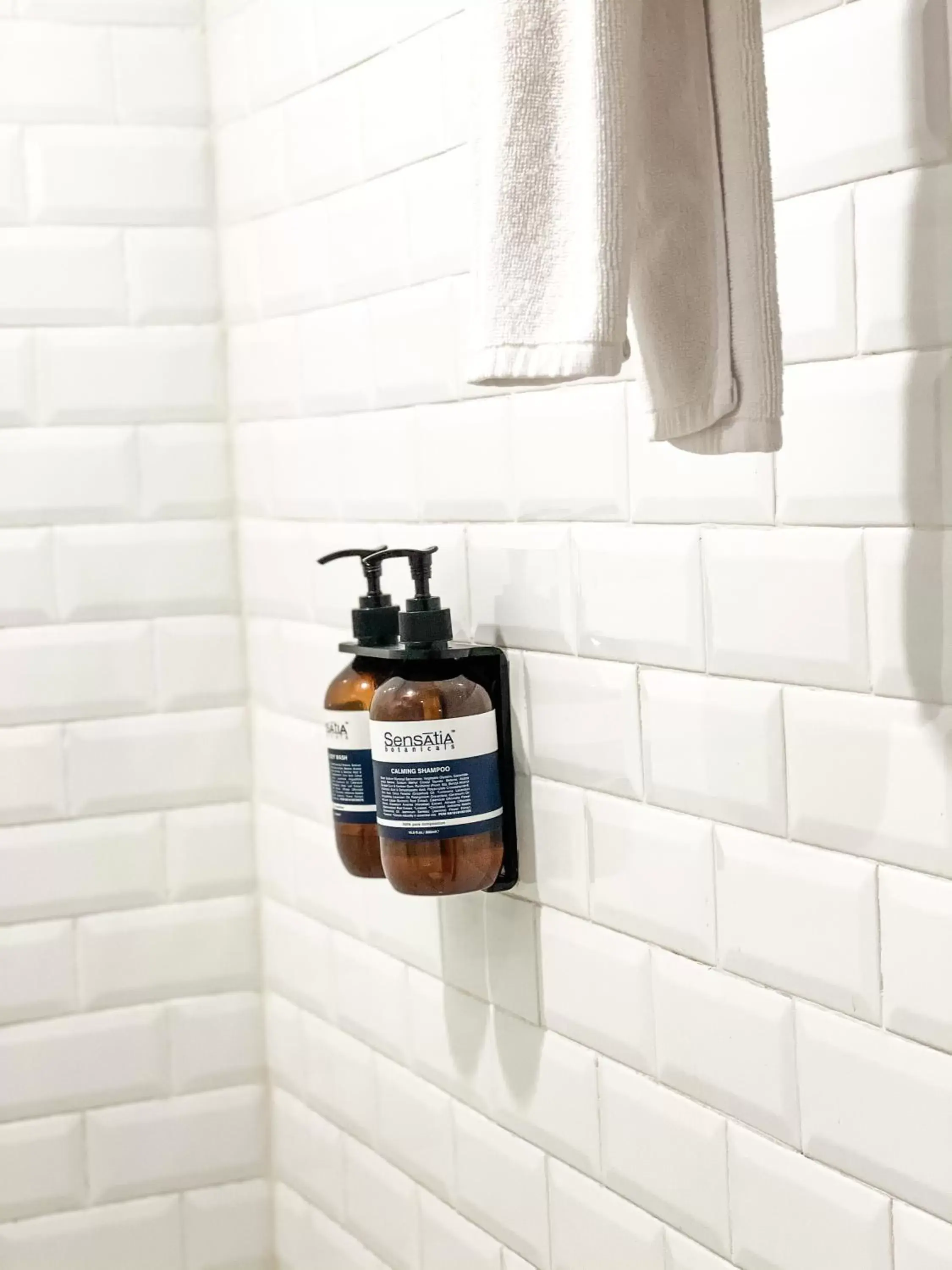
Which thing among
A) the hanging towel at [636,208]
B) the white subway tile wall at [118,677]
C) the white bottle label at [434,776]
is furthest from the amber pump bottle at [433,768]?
the white subway tile wall at [118,677]

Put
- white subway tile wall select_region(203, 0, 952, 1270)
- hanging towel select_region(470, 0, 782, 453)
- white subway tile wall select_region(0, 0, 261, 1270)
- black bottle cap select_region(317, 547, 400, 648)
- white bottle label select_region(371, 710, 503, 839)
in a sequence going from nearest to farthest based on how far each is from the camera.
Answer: hanging towel select_region(470, 0, 782, 453) → white subway tile wall select_region(203, 0, 952, 1270) → white bottle label select_region(371, 710, 503, 839) → black bottle cap select_region(317, 547, 400, 648) → white subway tile wall select_region(0, 0, 261, 1270)

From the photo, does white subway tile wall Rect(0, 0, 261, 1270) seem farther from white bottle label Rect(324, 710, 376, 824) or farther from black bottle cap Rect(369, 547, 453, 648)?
black bottle cap Rect(369, 547, 453, 648)

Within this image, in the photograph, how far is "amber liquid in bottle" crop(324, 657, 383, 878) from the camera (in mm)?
1267

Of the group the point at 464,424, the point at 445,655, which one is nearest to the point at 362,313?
the point at 464,424

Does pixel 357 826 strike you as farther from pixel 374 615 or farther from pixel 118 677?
pixel 118 677

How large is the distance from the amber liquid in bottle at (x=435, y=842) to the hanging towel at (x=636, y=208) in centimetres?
38

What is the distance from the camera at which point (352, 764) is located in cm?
126

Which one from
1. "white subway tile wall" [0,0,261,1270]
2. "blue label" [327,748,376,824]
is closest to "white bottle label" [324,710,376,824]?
"blue label" [327,748,376,824]

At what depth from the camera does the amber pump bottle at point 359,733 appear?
1.26 m

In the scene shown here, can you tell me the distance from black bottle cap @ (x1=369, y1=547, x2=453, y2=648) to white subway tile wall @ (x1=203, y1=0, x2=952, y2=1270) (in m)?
0.07

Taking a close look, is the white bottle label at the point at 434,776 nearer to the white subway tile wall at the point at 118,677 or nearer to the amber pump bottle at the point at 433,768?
the amber pump bottle at the point at 433,768

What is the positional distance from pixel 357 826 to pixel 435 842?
15 cm

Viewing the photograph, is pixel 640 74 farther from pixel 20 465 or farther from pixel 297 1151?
pixel 297 1151

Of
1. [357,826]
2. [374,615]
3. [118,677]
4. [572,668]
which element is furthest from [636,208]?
[118,677]
